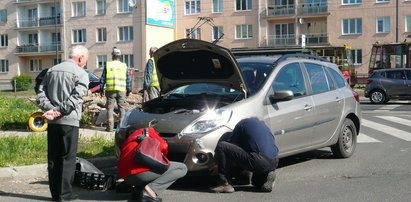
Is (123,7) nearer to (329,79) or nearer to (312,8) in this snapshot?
(312,8)

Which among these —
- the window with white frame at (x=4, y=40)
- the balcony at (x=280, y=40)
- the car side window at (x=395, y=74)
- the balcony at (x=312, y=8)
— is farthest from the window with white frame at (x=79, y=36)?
the car side window at (x=395, y=74)

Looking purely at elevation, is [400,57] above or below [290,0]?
below

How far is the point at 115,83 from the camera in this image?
36.1ft

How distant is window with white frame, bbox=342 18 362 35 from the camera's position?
46906mm

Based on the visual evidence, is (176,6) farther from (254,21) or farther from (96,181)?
(96,181)

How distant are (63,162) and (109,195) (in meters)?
0.79

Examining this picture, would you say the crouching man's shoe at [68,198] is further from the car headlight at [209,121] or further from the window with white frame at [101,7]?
the window with white frame at [101,7]

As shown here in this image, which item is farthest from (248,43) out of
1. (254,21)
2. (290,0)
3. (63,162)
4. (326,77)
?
(63,162)

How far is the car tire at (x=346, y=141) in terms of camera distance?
27.7ft

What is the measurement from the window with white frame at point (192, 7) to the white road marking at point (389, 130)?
130 feet

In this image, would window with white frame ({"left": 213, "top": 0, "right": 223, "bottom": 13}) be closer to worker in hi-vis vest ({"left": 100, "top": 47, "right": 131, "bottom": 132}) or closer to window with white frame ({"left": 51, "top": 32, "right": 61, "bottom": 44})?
window with white frame ({"left": 51, "top": 32, "right": 61, "bottom": 44})

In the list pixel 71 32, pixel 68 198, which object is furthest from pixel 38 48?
pixel 68 198

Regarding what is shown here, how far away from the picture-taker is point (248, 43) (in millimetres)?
50719

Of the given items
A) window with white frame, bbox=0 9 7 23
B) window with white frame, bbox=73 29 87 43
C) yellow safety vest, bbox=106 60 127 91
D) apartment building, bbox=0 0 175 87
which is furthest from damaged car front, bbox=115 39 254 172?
window with white frame, bbox=0 9 7 23
